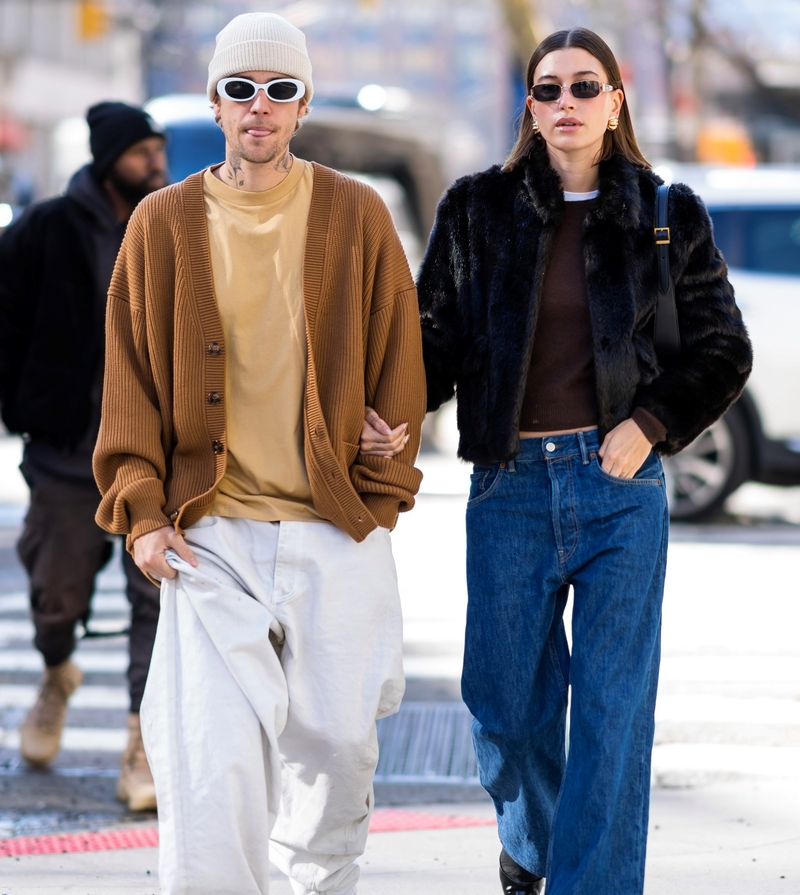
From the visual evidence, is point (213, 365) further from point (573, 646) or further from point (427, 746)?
point (427, 746)

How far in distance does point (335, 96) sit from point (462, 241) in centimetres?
950

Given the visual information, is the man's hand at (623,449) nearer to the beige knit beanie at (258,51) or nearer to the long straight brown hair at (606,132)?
the long straight brown hair at (606,132)

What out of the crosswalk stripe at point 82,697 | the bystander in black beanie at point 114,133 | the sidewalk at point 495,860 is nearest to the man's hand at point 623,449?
the sidewalk at point 495,860

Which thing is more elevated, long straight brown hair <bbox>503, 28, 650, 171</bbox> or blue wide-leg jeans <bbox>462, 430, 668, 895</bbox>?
long straight brown hair <bbox>503, 28, 650, 171</bbox>

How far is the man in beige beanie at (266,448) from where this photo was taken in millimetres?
3045

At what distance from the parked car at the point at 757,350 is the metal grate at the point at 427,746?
3.85 meters

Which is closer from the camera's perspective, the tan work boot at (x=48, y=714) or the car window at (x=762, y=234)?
the tan work boot at (x=48, y=714)

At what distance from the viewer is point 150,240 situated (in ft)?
10.2

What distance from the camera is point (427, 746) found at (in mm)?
5359

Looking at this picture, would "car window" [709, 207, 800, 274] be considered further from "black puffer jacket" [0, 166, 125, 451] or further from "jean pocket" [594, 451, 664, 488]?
"jean pocket" [594, 451, 664, 488]

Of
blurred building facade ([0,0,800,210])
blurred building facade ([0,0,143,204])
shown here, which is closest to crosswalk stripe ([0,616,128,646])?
blurred building facade ([0,0,800,210])

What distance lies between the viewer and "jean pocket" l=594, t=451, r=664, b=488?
128 inches

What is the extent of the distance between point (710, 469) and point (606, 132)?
6.12 meters

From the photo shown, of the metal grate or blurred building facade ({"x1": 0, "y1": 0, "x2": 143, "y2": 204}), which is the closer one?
the metal grate
